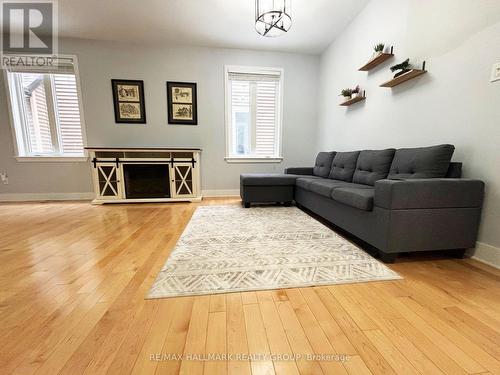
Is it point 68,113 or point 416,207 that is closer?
point 416,207

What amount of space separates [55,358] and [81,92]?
164 inches

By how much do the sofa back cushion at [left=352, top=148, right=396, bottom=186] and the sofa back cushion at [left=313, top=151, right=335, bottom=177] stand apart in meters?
0.61

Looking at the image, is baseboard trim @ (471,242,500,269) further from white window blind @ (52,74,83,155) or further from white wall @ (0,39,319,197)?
white window blind @ (52,74,83,155)

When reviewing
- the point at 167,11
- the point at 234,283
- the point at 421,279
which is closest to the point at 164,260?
the point at 234,283

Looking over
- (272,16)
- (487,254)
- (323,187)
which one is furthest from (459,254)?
(272,16)

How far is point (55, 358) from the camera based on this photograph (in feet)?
2.46

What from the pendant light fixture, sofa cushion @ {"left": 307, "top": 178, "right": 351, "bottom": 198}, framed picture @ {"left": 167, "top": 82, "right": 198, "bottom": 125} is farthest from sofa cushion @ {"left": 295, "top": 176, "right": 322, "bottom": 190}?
framed picture @ {"left": 167, "top": 82, "right": 198, "bottom": 125}

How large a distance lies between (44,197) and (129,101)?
2286 mm

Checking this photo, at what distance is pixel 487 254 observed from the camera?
145cm

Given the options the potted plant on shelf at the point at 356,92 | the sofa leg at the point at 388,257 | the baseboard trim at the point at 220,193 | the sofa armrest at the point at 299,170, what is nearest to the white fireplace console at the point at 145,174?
the baseboard trim at the point at 220,193

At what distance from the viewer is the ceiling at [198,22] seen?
262 centimetres

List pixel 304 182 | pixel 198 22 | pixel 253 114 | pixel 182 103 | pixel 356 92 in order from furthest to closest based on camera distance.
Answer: pixel 253 114 < pixel 182 103 < pixel 198 22 < pixel 356 92 < pixel 304 182

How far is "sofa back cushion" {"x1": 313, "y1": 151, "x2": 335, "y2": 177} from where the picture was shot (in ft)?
10.2

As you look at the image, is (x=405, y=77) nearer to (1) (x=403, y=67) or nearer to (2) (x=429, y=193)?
(1) (x=403, y=67)
